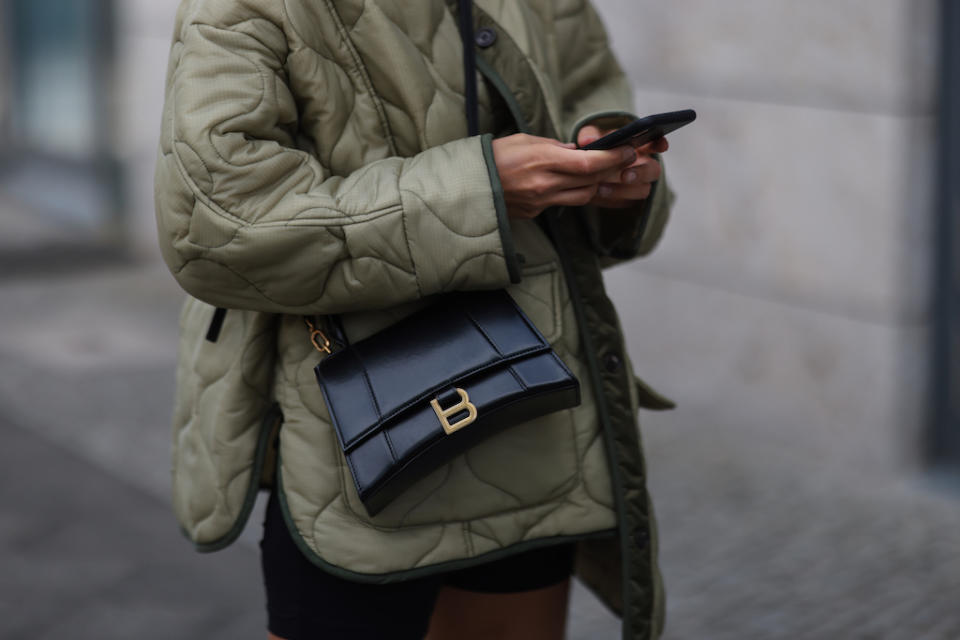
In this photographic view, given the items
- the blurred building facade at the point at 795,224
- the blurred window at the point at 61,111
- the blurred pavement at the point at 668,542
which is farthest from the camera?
the blurred window at the point at 61,111

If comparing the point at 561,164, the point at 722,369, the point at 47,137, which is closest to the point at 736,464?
the point at 722,369

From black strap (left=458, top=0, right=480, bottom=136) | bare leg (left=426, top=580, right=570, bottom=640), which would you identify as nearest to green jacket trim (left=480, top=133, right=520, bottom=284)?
black strap (left=458, top=0, right=480, bottom=136)

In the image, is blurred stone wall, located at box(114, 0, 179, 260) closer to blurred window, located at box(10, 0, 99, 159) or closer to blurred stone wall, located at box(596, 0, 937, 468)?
blurred window, located at box(10, 0, 99, 159)

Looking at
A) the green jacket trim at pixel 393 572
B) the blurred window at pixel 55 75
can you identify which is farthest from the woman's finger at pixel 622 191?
the blurred window at pixel 55 75

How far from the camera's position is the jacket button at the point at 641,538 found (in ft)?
6.79

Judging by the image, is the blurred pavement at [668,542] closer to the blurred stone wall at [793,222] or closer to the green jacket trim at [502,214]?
the blurred stone wall at [793,222]

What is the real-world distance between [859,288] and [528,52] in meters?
2.61

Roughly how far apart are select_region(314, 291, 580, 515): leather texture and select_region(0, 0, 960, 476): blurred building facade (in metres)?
2.63

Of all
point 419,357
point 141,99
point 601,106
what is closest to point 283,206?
point 419,357

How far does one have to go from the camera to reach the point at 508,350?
6.00ft

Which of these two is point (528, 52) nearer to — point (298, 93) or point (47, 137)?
point (298, 93)

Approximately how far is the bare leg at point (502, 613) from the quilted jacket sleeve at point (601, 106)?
1.84 ft

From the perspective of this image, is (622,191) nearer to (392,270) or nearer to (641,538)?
(392,270)

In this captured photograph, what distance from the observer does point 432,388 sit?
5.95 feet
